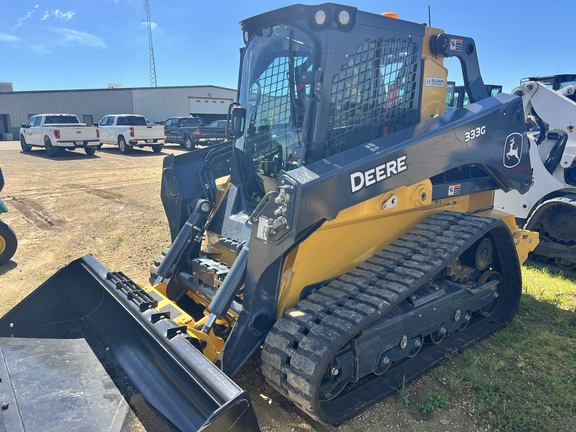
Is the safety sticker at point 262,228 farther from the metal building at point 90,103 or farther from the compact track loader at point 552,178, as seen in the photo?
the metal building at point 90,103

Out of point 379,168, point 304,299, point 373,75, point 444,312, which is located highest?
point 373,75

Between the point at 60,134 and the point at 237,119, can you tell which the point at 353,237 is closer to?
the point at 237,119

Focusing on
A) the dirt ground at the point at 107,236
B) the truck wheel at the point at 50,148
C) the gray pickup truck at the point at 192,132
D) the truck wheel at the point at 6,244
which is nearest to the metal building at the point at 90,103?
the gray pickup truck at the point at 192,132

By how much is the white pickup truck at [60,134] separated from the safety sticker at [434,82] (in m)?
18.7

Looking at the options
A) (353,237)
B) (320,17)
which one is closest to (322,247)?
(353,237)

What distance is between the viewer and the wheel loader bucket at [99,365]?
100 inches

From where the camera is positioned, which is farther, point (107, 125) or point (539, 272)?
point (107, 125)

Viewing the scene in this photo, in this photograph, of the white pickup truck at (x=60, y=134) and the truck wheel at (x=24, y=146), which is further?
the truck wheel at (x=24, y=146)

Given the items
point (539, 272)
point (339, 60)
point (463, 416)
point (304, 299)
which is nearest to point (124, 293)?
point (304, 299)

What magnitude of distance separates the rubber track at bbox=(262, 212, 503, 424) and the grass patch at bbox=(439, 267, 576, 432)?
30.9 inches

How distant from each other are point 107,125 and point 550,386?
893 inches

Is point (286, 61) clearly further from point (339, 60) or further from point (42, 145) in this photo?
point (42, 145)

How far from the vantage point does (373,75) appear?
3.58m

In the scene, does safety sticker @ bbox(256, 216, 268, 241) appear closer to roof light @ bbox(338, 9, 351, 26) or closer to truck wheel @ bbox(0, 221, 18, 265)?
Result: roof light @ bbox(338, 9, 351, 26)
